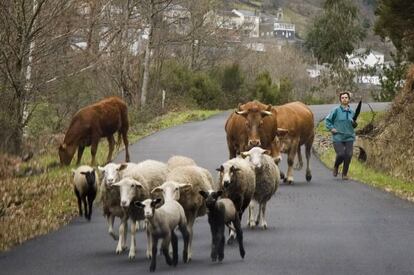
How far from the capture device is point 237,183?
1344 cm

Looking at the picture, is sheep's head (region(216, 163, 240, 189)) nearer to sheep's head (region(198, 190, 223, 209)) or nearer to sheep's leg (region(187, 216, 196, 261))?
sheep's leg (region(187, 216, 196, 261))

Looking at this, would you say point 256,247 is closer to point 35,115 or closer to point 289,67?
point 35,115

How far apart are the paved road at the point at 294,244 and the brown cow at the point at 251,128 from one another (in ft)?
3.76

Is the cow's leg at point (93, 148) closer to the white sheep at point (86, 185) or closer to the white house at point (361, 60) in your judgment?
the white sheep at point (86, 185)

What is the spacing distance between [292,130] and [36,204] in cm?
678

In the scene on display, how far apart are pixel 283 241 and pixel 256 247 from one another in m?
0.66

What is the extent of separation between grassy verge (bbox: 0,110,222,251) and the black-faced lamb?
10.5 feet

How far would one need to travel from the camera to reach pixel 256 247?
1280 cm

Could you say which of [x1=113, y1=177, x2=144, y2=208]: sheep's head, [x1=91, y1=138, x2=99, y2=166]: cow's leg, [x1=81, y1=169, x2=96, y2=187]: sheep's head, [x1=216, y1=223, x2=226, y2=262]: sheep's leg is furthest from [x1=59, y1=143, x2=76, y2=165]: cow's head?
[x1=216, y1=223, x2=226, y2=262]: sheep's leg

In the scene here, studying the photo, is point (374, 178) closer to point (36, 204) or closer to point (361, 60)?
point (36, 204)

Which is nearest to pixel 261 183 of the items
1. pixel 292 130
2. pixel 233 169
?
pixel 233 169

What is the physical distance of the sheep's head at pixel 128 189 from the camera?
1223 centimetres

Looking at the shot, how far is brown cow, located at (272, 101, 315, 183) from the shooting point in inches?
824

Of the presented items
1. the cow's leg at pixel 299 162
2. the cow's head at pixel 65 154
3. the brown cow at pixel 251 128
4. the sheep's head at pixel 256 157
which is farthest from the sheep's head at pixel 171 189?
the cow's leg at pixel 299 162
